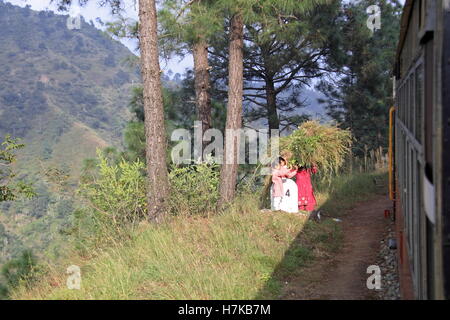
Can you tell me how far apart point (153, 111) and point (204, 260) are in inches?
157

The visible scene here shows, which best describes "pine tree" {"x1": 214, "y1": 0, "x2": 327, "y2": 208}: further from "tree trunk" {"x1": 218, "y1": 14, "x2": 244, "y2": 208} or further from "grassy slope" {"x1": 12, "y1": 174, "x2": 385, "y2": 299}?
"grassy slope" {"x1": 12, "y1": 174, "x2": 385, "y2": 299}

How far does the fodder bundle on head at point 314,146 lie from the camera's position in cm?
1019

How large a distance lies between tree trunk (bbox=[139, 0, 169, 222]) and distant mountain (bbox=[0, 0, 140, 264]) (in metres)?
56.2

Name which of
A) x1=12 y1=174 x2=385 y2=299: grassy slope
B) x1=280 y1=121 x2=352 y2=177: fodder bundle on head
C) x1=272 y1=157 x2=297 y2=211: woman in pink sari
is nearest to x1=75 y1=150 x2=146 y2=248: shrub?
x1=12 y1=174 x2=385 y2=299: grassy slope

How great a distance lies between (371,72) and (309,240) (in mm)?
13771

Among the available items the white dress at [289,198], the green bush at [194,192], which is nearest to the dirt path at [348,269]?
the white dress at [289,198]

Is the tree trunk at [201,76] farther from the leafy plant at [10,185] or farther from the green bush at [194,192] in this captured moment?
the leafy plant at [10,185]

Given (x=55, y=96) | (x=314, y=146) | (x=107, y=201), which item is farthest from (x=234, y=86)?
(x=55, y=96)

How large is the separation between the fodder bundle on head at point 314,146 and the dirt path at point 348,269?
4.69 ft

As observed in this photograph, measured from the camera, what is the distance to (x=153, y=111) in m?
10.2

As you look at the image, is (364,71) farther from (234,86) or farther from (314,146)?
(314,146)

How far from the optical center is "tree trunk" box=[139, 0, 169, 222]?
1006 cm
